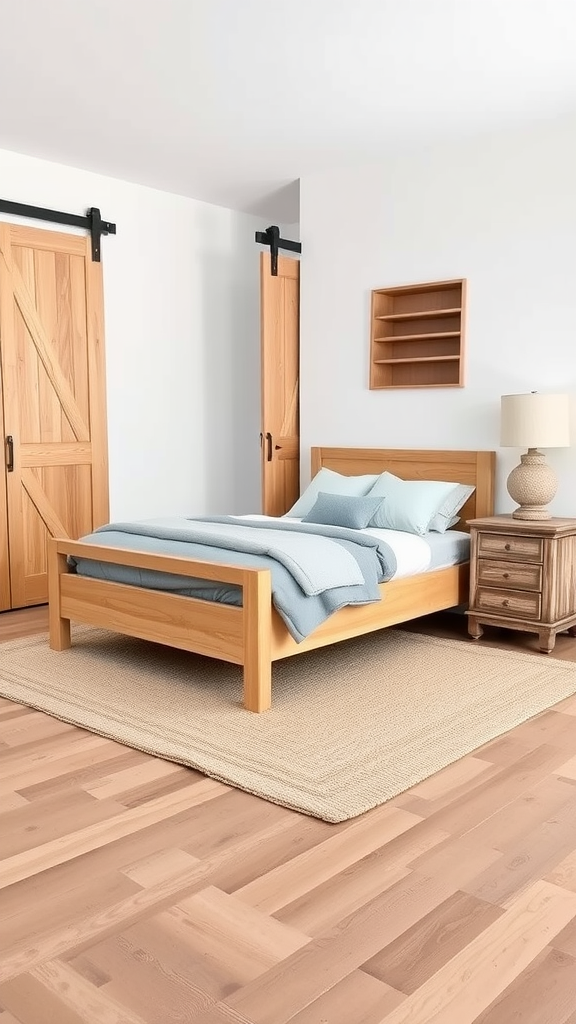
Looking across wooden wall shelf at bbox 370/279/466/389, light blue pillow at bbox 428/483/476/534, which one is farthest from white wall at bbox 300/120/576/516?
light blue pillow at bbox 428/483/476/534

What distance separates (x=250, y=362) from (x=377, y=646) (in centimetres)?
298

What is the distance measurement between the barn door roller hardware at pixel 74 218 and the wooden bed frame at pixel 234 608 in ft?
6.69

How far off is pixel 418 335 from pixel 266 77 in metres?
1.69

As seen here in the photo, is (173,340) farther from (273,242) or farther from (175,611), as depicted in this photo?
(175,611)

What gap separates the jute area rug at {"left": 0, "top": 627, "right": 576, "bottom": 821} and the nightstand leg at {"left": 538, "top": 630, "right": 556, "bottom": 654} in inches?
4.1

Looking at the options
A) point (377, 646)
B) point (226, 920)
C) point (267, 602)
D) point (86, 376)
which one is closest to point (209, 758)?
point (267, 602)

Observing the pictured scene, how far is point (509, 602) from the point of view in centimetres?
420

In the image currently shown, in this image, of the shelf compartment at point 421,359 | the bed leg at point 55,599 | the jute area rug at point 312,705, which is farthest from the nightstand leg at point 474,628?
the bed leg at point 55,599

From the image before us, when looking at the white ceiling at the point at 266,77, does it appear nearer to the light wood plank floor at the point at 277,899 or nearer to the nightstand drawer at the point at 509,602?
the nightstand drawer at the point at 509,602

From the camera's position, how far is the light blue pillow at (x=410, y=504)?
4.46 meters

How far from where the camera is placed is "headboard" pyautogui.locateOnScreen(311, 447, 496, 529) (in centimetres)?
478

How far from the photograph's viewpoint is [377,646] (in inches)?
166

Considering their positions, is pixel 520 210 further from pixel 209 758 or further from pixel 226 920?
pixel 226 920

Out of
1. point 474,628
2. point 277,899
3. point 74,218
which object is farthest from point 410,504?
point 277,899
